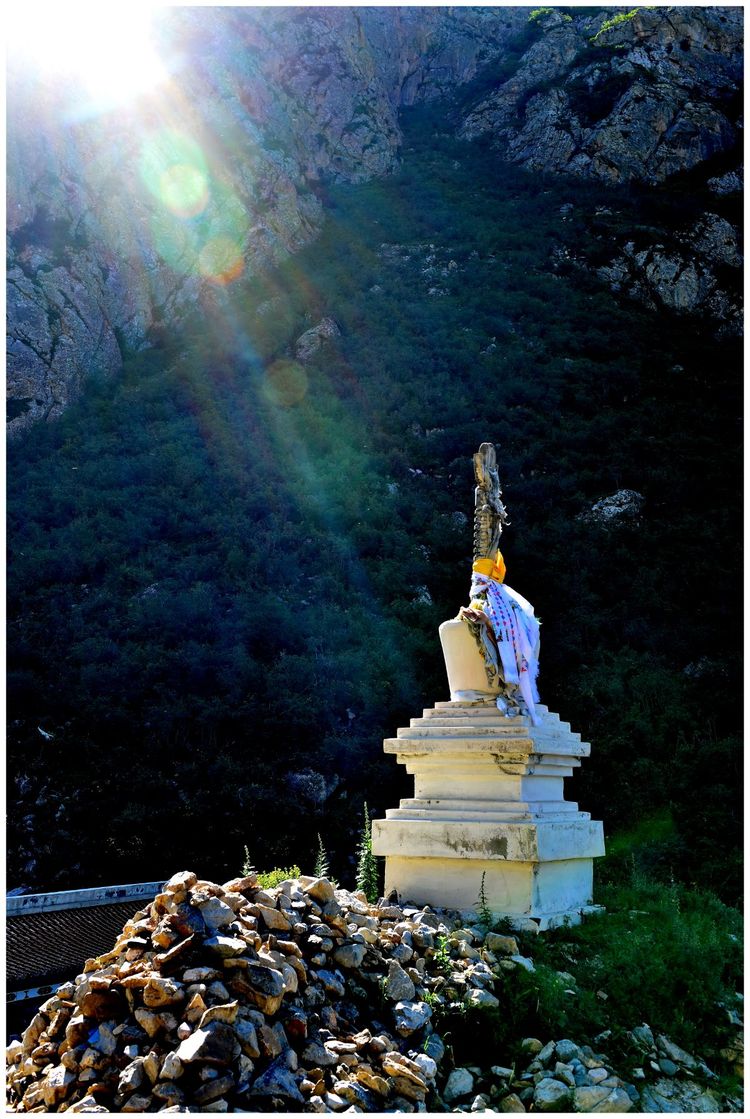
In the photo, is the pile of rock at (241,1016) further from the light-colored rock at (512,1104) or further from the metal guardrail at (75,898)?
the metal guardrail at (75,898)

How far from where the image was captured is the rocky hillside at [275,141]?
29594 millimetres

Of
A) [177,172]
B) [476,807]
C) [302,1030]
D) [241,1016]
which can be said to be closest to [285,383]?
[177,172]

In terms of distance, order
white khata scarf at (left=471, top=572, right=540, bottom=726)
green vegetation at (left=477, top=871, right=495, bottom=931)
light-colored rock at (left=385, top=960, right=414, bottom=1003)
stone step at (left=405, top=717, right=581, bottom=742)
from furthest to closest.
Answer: white khata scarf at (left=471, top=572, right=540, bottom=726) < stone step at (left=405, top=717, right=581, bottom=742) < green vegetation at (left=477, top=871, right=495, bottom=931) < light-colored rock at (left=385, top=960, right=414, bottom=1003)

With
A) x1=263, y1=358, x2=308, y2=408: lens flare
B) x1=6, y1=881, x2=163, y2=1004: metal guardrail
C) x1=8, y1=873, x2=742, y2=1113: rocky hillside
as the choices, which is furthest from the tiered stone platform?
x1=263, y1=358, x2=308, y2=408: lens flare

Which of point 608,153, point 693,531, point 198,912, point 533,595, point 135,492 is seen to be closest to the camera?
point 198,912

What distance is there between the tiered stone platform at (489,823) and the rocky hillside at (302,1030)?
0.62m

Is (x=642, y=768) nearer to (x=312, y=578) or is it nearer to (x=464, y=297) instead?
(x=312, y=578)

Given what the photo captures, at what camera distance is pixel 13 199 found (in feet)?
95.9

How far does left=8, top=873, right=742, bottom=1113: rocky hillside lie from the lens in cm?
411

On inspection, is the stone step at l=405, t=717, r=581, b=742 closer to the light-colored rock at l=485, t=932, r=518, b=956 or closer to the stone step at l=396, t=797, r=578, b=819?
the stone step at l=396, t=797, r=578, b=819

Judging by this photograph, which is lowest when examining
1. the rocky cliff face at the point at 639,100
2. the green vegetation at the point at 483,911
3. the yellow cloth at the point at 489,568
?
the green vegetation at the point at 483,911

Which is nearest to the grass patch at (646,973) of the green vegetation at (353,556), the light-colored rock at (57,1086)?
the light-colored rock at (57,1086)

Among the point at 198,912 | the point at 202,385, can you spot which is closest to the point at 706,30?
the point at 202,385

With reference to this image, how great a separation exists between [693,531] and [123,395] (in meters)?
16.5
